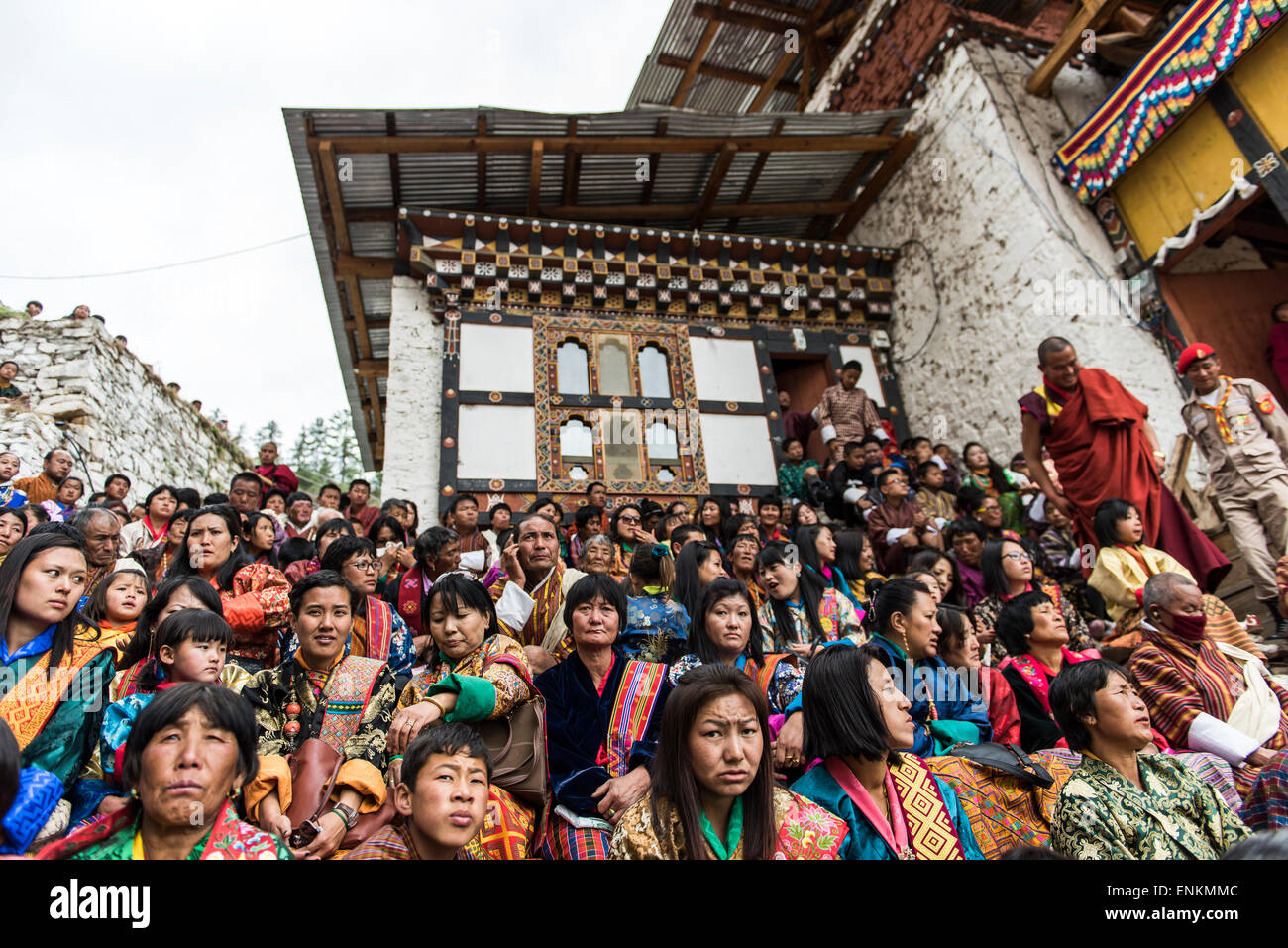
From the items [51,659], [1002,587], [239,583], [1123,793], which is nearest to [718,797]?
[1123,793]

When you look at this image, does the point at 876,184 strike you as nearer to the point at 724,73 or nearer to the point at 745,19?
the point at 745,19

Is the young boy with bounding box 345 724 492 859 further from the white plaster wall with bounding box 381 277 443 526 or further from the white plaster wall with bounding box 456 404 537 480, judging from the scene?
the white plaster wall with bounding box 456 404 537 480

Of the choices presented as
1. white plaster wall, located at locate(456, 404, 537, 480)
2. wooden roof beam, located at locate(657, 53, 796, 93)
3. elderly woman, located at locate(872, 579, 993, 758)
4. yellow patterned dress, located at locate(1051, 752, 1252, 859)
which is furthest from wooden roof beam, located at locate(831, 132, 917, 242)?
yellow patterned dress, located at locate(1051, 752, 1252, 859)

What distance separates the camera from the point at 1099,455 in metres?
5.53

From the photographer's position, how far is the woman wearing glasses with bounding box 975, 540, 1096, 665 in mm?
4355

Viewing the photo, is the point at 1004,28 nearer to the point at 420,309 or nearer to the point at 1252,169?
the point at 1252,169

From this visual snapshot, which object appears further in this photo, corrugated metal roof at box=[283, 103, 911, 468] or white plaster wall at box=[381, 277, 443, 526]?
corrugated metal roof at box=[283, 103, 911, 468]

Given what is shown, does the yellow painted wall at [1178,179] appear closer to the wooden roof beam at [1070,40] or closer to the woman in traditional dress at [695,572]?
the wooden roof beam at [1070,40]

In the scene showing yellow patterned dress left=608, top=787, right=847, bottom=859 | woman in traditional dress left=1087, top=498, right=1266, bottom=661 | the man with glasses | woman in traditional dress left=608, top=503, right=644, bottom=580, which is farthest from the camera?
the man with glasses

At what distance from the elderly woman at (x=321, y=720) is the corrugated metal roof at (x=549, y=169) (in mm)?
6855

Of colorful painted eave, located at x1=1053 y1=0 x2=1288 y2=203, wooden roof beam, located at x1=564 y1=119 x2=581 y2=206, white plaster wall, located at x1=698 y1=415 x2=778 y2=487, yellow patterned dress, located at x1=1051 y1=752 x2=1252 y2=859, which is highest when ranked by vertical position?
wooden roof beam, located at x1=564 y1=119 x2=581 y2=206

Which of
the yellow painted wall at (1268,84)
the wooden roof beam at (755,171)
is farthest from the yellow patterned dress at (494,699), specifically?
the wooden roof beam at (755,171)

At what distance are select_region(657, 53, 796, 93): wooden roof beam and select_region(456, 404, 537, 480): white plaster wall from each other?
6.64 meters
